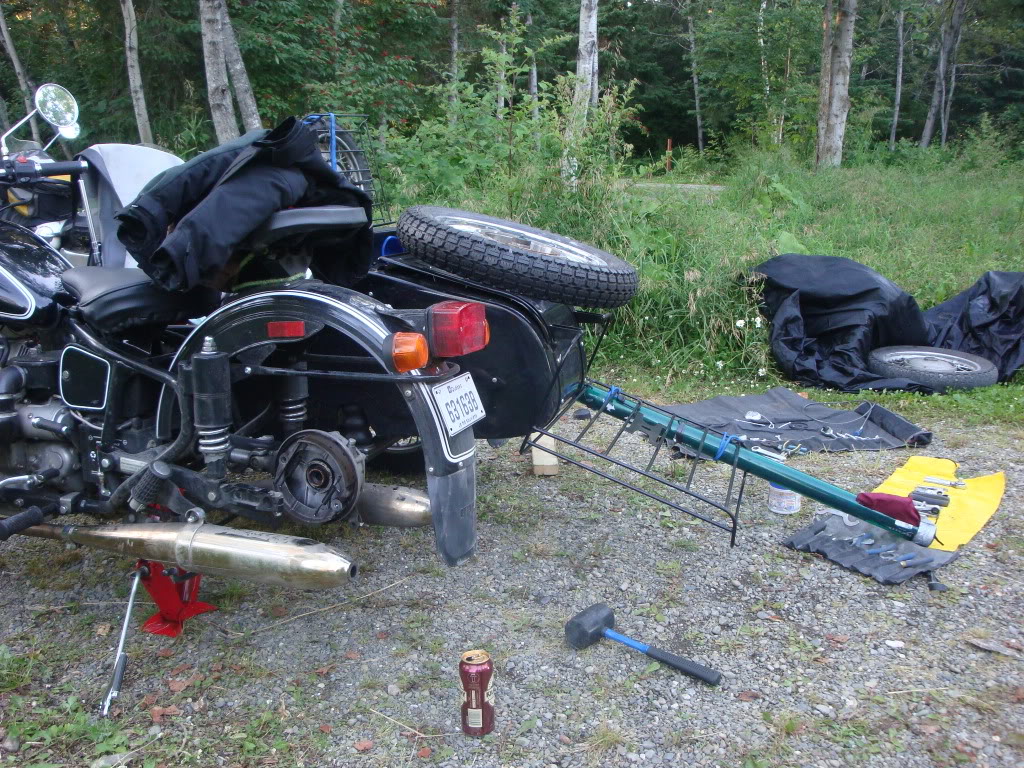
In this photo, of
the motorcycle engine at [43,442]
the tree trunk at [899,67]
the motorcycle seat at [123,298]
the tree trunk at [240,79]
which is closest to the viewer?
the motorcycle seat at [123,298]

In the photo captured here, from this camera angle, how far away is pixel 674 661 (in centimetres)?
254

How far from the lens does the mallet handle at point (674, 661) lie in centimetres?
246

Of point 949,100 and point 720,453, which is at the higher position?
point 949,100

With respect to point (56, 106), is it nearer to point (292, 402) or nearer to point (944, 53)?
point (292, 402)

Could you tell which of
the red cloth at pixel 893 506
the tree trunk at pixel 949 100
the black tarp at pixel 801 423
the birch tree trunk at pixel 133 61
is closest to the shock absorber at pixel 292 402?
the red cloth at pixel 893 506

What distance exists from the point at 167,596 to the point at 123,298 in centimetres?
103

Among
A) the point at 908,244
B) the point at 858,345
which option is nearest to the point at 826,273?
the point at 858,345

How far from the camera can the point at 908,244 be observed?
340 inches

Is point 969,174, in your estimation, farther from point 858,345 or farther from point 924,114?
point 924,114

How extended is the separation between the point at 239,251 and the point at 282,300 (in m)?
0.26

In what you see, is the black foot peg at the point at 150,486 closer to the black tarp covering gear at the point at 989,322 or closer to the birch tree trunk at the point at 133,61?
the black tarp covering gear at the point at 989,322

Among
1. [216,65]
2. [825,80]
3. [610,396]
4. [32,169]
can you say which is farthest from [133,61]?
[825,80]

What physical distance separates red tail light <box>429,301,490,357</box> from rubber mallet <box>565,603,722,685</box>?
1012mm

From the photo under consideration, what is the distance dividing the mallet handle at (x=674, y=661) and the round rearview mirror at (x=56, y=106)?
3172mm
